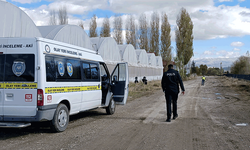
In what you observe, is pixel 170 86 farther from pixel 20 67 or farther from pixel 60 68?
pixel 20 67

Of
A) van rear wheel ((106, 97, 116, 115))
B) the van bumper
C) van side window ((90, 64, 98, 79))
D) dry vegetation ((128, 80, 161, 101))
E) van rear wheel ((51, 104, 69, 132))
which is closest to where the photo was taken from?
the van bumper

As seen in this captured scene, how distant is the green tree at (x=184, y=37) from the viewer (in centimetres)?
5356

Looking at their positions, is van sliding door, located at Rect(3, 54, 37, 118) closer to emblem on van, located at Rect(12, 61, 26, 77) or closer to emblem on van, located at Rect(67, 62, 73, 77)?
emblem on van, located at Rect(12, 61, 26, 77)

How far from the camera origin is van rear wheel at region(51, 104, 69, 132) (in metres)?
6.16

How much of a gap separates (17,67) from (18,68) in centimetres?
4

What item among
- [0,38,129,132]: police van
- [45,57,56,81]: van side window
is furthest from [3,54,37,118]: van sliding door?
[45,57,56,81]: van side window

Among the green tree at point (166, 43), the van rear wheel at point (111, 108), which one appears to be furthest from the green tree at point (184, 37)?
the van rear wheel at point (111, 108)

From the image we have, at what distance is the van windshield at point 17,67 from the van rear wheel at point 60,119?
1156mm

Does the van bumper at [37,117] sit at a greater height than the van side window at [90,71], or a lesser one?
Result: lesser

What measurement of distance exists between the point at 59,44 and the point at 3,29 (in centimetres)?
627

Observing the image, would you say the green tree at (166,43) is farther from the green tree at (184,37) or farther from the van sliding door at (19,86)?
the van sliding door at (19,86)

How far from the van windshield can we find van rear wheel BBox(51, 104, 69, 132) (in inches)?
45.5

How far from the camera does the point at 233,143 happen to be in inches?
210

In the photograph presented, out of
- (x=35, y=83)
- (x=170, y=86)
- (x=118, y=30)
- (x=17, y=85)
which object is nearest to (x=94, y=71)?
(x=170, y=86)
